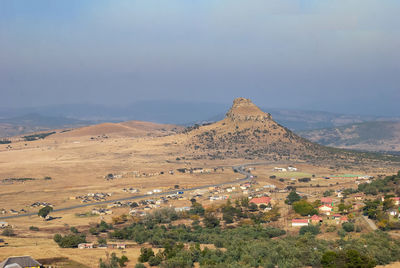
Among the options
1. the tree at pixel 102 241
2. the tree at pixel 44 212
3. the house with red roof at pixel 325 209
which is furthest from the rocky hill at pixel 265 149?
the tree at pixel 102 241

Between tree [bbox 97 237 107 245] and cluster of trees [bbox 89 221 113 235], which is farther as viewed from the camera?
cluster of trees [bbox 89 221 113 235]

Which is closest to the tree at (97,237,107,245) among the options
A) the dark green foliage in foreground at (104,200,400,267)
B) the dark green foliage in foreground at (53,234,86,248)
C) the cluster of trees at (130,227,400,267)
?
the dark green foliage in foreground at (53,234,86,248)

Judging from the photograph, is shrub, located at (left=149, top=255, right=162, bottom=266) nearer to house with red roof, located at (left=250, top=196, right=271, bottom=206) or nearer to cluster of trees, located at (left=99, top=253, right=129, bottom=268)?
cluster of trees, located at (left=99, top=253, right=129, bottom=268)

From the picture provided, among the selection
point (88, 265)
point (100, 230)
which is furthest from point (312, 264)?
point (100, 230)

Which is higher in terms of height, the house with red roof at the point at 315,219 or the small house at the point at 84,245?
the small house at the point at 84,245

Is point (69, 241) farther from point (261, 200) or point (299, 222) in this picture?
point (261, 200)

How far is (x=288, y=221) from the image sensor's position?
77.4 meters

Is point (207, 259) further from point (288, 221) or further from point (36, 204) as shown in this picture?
point (36, 204)

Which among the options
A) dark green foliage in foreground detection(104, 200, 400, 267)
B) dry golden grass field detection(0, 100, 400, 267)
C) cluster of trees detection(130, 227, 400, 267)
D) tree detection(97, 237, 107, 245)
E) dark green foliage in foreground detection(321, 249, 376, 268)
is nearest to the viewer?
dark green foliage in foreground detection(321, 249, 376, 268)

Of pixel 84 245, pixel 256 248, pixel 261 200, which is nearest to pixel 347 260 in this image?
pixel 256 248

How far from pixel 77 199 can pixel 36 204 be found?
10.6 meters

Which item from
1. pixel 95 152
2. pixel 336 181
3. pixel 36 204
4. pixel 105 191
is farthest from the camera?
pixel 95 152

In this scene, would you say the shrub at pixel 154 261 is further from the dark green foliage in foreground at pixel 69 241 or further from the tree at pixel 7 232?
the tree at pixel 7 232

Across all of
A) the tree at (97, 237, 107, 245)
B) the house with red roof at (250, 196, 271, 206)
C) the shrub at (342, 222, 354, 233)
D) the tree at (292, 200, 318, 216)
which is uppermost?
the shrub at (342, 222, 354, 233)
